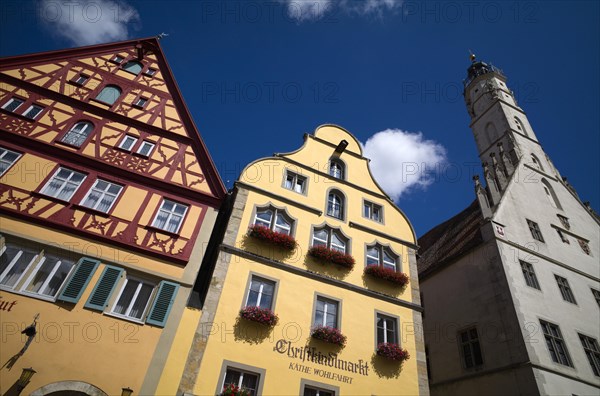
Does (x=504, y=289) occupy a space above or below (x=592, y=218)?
below

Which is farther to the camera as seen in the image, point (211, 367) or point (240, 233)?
point (240, 233)

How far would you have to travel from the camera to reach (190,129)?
14453mm

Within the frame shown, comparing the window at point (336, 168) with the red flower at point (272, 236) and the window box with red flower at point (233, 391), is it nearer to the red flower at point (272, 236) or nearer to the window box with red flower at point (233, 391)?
the red flower at point (272, 236)

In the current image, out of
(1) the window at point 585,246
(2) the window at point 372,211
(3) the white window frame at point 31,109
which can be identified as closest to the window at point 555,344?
→ (2) the window at point 372,211

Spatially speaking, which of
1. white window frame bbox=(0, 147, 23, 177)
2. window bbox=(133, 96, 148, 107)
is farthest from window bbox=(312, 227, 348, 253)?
white window frame bbox=(0, 147, 23, 177)

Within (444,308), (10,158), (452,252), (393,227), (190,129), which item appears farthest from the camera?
(452,252)

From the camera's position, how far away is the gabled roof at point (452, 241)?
62.3 feet

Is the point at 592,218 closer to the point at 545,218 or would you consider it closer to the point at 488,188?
the point at 545,218

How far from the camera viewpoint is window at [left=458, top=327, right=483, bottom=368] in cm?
1538

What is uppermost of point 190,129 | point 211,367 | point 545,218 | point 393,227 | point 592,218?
point 592,218

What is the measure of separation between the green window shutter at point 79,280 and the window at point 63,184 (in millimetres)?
2414

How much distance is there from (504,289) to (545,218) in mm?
8268

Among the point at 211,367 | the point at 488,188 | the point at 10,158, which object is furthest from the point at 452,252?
the point at 10,158

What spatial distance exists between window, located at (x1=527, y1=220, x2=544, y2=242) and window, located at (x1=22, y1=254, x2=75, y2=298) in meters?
21.1
